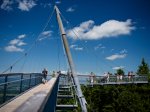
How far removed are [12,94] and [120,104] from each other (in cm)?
3839

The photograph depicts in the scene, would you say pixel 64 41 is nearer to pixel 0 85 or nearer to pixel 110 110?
pixel 0 85

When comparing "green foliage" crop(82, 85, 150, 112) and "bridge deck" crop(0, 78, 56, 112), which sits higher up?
"bridge deck" crop(0, 78, 56, 112)

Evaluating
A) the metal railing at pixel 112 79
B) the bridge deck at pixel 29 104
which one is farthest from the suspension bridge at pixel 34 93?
the metal railing at pixel 112 79

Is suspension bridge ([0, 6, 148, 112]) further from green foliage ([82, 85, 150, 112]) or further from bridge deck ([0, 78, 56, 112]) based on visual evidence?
green foliage ([82, 85, 150, 112])

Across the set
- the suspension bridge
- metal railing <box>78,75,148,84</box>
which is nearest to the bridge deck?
the suspension bridge

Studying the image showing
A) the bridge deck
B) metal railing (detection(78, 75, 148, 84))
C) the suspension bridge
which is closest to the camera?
the bridge deck

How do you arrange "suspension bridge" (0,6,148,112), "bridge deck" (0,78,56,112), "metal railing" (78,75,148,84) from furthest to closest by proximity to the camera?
"metal railing" (78,75,148,84) → "suspension bridge" (0,6,148,112) → "bridge deck" (0,78,56,112)

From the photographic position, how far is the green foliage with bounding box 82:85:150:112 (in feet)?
148

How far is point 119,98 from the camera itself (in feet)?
155

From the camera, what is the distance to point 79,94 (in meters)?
12.3

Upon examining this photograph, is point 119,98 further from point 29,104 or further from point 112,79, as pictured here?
point 29,104

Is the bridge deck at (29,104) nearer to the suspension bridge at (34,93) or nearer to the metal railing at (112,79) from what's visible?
the suspension bridge at (34,93)

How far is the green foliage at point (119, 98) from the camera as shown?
4509 cm

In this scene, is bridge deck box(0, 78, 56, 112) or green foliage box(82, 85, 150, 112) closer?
bridge deck box(0, 78, 56, 112)
